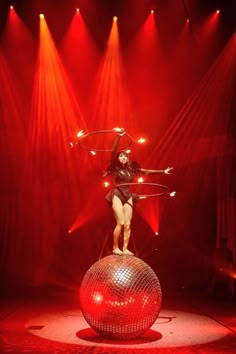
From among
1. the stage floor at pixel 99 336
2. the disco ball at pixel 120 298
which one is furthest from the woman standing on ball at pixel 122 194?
the stage floor at pixel 99 336

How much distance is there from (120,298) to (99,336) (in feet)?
3.44

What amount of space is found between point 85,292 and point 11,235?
345 inches

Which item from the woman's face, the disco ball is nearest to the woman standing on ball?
the woman's face

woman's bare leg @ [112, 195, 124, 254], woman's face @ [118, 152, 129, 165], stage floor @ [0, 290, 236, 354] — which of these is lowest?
stage floor @ [0, 290, 236, 354]

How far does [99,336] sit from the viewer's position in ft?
23.4

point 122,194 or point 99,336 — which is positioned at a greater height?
point 122,194

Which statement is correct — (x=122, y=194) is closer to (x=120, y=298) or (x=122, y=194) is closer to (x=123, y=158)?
(x=123, y=158)

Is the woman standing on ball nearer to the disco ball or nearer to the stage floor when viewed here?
the disco ball

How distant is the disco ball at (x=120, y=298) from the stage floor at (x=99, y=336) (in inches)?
10.5

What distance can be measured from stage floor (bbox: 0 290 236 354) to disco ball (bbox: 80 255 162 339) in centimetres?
27

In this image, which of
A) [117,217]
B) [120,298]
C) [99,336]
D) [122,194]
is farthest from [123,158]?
[99,336]

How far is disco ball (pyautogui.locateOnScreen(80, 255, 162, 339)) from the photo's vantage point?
6.54 m

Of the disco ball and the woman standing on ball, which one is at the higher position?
the woman standing on ball

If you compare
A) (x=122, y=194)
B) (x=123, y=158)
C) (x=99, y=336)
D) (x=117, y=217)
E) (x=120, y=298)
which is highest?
(x=123, y=158)
